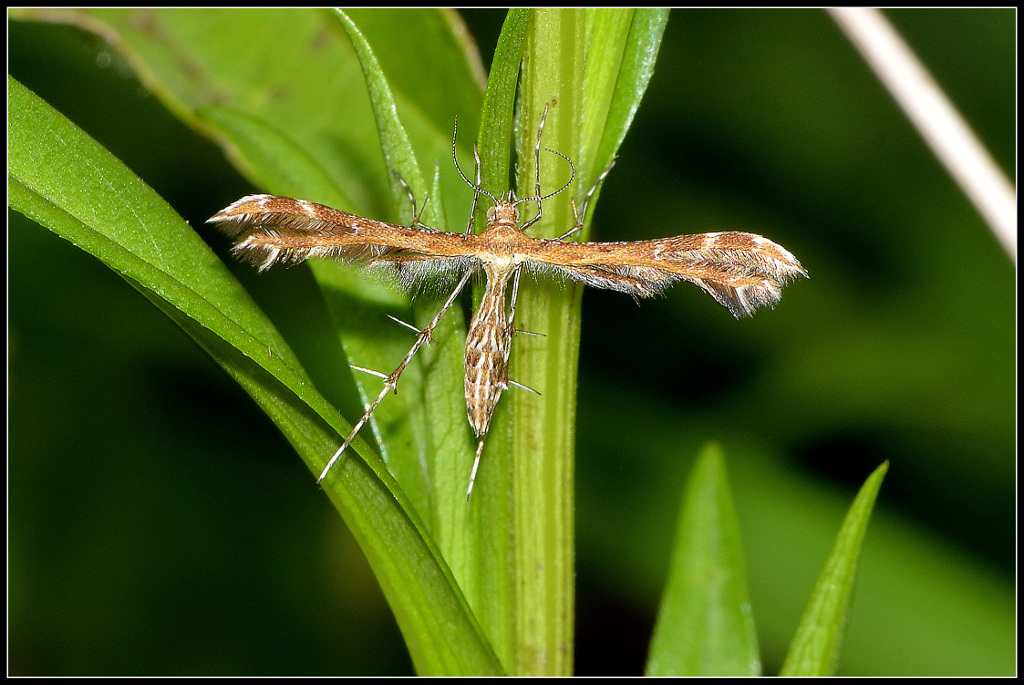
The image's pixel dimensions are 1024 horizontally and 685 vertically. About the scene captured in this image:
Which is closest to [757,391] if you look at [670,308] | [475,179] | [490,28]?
[670,308]

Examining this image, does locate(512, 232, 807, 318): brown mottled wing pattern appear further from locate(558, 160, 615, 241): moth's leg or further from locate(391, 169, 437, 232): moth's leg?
locate(391, 169, 437, 232): moth's leg

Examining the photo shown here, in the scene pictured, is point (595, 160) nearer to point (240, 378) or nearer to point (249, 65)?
point (240, 378)

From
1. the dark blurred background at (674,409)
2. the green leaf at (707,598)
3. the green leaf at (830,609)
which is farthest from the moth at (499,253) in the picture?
the dark blurred background at (674,409)

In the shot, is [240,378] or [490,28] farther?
[490,28]

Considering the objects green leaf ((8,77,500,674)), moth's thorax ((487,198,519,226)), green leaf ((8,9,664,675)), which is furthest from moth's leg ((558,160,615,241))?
green leaf ((8,77,500,674))

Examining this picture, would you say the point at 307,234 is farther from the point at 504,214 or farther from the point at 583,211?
the point at 583,211

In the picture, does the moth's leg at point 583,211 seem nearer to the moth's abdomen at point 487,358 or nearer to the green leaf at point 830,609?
the moth's abdomen at point 487,358
